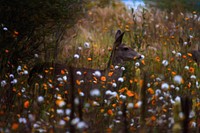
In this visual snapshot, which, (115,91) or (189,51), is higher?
(189,51)

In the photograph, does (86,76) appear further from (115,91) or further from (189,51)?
(189,51)

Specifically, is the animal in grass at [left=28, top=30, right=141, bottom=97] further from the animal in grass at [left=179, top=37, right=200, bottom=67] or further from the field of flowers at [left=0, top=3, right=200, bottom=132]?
the animal in grass at [left=179, top=37, right=200, bottom=67]

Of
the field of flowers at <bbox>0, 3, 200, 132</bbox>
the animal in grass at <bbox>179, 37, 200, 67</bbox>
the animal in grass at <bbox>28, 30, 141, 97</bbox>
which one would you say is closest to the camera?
the field of flowers at <bbox>0, 3, 200, 132</bbox>

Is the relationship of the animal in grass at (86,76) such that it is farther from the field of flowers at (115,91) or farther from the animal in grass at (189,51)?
the animal in grass at (189,51)

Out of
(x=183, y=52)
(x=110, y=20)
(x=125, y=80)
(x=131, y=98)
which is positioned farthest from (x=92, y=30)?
(x=131, y=98)

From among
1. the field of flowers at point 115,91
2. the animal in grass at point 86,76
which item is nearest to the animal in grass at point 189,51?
the field of flowers at point 115,91

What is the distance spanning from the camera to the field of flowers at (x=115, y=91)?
3890 mm

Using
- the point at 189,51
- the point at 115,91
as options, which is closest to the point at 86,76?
the point at 115,91

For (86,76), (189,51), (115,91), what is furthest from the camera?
(189,51)

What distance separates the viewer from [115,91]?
6.77 m

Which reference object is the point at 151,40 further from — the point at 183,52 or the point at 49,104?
the point at 49,104

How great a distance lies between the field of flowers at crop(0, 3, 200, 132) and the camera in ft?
12.8

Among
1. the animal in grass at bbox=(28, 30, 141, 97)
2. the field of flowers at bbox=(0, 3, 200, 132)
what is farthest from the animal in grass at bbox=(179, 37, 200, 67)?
the animal in grass at bbox=(28, 30, 141, 97)

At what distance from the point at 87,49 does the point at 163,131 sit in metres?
6.59
